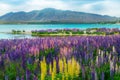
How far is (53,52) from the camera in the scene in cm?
1086

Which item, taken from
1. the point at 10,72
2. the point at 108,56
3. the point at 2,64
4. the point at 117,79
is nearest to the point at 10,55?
the point at 2,64

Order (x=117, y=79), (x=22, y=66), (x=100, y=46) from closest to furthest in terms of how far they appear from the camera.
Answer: (x=117, y=79)
(x=22, y=66)
(x=100, y=46)

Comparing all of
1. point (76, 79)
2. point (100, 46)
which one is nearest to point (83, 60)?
point (76, 79)

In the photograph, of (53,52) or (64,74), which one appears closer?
(64,74)

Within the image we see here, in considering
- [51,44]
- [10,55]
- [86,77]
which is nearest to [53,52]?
[51,44]

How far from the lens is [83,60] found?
30.1ft

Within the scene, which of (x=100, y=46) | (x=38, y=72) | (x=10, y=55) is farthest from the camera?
(x=100, y=46)

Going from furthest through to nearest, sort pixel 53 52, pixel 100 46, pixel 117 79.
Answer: pixel 100 46, pixel 53 52, pixel 117 79

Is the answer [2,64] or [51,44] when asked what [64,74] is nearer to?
[2,64]

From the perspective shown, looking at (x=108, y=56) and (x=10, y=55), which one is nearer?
(x=108, y=56)

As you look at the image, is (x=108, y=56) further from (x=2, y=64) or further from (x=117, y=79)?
(x=2, y=64)

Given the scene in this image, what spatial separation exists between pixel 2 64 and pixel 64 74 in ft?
7.74

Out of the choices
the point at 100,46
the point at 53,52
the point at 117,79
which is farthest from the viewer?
the point at 100,46

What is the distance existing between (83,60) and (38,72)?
1641 mm
